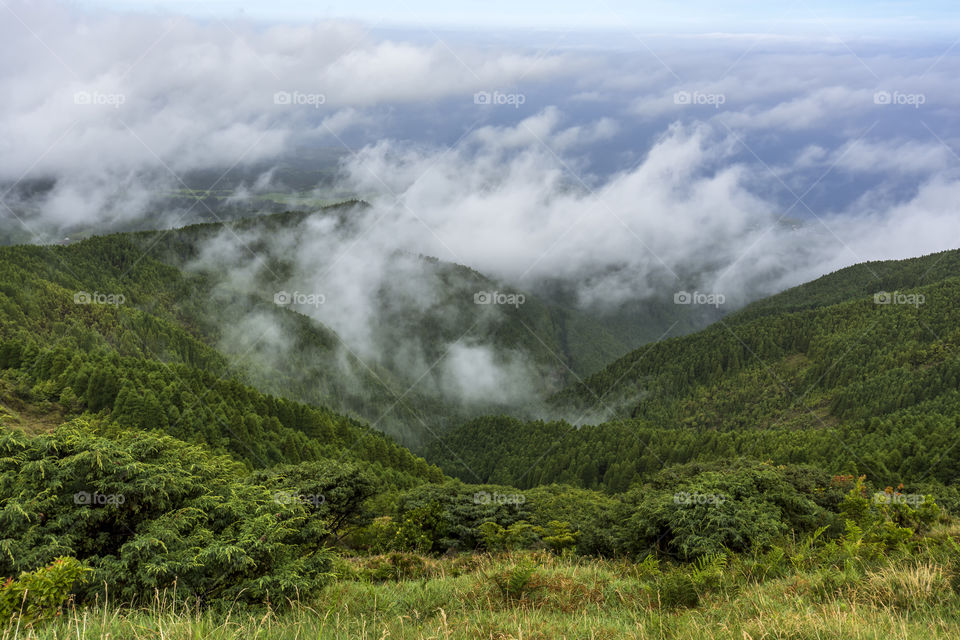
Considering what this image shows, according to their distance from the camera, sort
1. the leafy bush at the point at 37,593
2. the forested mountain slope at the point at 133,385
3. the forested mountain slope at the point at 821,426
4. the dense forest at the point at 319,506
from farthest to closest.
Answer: the forested mountain slope at the point at 821,426
the forested mountain slope at the point at 133,385
the dense forest at the point at 319,506
the leafy bush at the point at 37,593

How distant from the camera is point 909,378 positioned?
140625mm

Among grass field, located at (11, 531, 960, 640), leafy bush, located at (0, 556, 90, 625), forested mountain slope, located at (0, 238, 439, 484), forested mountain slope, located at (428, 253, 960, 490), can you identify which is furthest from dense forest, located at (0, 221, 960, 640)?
forested mountain slope, located at (428, 253, 960, 490)

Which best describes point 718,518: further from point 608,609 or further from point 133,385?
point 133,385

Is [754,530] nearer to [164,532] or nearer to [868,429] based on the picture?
[164,532]

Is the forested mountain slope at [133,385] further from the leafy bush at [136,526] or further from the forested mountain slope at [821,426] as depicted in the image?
the forested mountain slope at [821,426]

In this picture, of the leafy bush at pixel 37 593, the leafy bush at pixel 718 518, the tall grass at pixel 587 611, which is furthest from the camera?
the leafy bush at pixel 718 518

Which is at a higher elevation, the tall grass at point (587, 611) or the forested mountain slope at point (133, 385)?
the forested mountain slope at point (133, 385)

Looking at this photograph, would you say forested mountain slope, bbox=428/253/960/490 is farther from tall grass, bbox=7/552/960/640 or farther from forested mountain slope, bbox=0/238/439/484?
tall grass, bbox=7/552/960/640

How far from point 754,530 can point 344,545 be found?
24.0 m

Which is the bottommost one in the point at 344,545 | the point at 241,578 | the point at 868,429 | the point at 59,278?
the point at 868,429

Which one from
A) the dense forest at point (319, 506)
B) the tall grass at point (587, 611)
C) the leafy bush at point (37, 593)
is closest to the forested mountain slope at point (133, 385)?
the dense forest at point (319, 506)

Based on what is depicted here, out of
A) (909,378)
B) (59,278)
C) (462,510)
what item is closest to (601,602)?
(462,510)

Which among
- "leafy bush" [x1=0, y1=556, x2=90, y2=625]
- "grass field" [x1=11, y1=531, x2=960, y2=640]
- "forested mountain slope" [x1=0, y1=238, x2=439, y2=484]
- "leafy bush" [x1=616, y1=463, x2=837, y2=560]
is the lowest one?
"leafy bush" [x1=616, y1=463, x2=837, y2=560]

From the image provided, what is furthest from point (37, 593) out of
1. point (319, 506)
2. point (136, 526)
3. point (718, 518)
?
point (319, 506)
